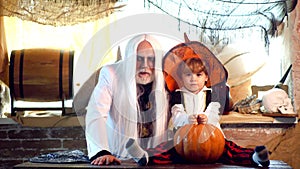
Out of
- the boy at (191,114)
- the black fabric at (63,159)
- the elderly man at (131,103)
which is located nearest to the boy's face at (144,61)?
the elderly man at (131,103)

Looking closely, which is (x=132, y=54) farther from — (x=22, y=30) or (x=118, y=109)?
(x=22, y=30)

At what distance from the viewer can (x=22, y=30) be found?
2.81 metres

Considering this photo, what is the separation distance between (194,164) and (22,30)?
170 cm

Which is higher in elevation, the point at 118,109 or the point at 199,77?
the point at 199,77

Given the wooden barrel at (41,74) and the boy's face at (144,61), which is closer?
the boy's face at (144,61)

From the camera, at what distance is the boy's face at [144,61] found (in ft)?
5.62

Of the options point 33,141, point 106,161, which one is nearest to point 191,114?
point 106,161

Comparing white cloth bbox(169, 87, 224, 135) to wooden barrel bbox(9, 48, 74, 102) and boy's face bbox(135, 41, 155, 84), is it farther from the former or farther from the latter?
wooden barrel bbox(9, 48, 74, 102)

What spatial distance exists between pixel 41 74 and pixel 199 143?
4.55ft

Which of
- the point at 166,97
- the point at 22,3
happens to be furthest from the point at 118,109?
the point at 22,3

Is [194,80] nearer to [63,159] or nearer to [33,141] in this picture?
[63,159]

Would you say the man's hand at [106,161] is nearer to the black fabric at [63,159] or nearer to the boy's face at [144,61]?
the black fabric at [63,159]

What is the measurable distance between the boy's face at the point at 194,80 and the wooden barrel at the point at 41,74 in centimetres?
102

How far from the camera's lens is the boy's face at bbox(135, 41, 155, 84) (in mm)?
1712
